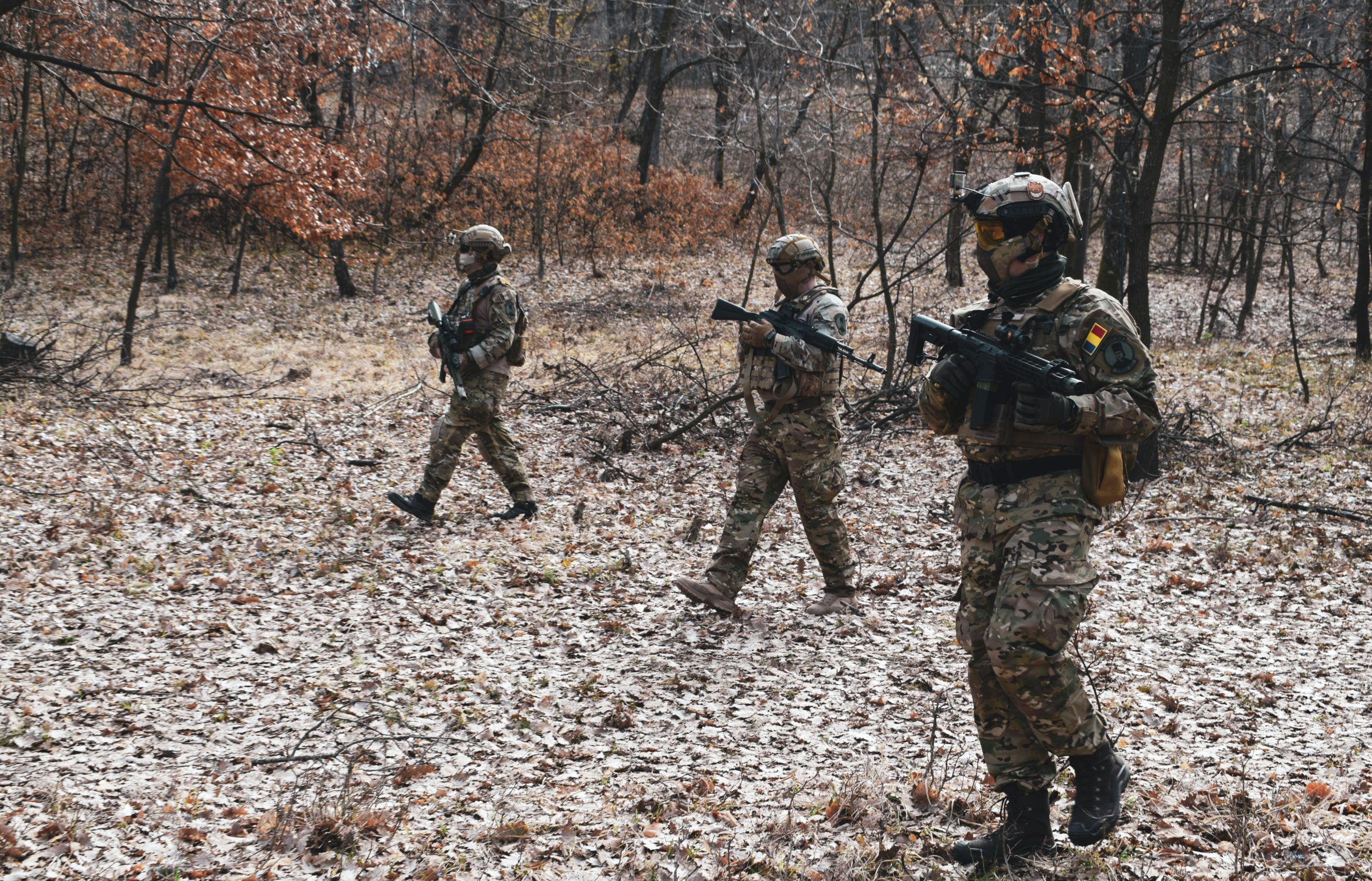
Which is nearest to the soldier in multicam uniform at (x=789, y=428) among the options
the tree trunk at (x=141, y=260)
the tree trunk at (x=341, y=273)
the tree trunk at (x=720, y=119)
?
the tree trunk at (x=141, y=260)

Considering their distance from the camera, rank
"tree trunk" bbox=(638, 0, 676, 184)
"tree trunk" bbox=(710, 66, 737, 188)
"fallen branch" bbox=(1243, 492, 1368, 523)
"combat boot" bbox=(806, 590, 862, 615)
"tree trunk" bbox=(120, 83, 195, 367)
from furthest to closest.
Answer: "tree trunk" bbox=(638, 0, 676, 184)
"tree trunk" bbox=(710, 66, 737, 188)
"tree trunk" bbox=(120, 83, 195, 367)
"fallen branch" bbox=(1243, 492, 1368, 523)
"combat boot" bbox=(806, 590, 862, 615)

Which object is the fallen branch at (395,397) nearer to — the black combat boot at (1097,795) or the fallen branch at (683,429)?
the fallen branch at (683,429)

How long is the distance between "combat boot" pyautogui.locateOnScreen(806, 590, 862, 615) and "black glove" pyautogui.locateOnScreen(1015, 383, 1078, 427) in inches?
135

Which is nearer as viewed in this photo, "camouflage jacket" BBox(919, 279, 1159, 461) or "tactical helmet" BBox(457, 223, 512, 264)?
"camouflage jacket" BBox(919, 279, 1159, 461)

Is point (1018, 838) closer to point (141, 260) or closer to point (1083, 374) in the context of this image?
point (1083, 374)

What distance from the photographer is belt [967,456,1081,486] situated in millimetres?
3197

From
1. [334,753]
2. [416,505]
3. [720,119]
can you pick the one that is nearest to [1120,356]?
[334,753]

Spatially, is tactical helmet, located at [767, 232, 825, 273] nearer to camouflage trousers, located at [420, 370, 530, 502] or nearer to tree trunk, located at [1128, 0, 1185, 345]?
camouflage trousers, located at [420, 370, 530, 502]

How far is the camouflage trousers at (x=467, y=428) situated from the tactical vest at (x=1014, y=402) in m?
5.60

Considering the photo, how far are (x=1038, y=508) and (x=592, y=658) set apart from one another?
11.1ft

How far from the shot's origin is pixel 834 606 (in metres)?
6.32

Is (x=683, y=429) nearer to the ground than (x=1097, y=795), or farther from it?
nearer to the ground

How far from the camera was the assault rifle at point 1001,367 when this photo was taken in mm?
3072

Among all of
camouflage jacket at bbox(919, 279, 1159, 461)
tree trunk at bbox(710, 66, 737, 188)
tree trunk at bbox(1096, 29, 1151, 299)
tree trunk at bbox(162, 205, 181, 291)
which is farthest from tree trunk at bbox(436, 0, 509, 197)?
camouflage jacket at bbox(919, 279, 1159, 461)
